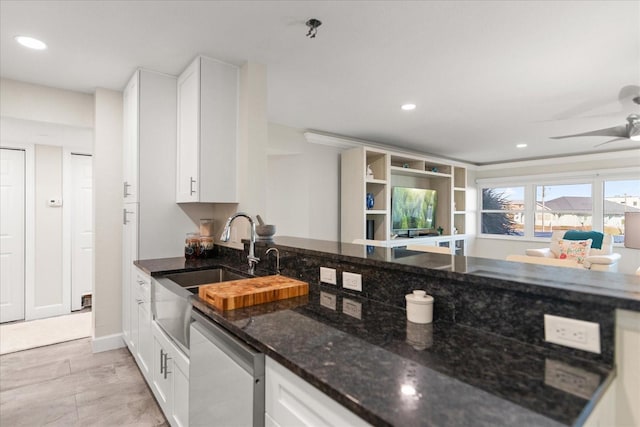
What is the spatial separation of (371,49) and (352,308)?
5.81ft

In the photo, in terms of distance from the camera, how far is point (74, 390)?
238 centimetres

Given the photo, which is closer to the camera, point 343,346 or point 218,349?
point 343,346

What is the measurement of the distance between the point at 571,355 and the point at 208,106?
2.49 metres

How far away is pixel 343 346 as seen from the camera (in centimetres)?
101

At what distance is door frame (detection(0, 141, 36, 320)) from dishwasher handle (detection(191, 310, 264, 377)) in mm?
3706

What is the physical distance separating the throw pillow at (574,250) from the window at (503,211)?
7.20ft

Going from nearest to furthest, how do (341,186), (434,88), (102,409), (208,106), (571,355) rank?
(571,355) < (102,409) < (208,106) < (434,88) < (341,186)

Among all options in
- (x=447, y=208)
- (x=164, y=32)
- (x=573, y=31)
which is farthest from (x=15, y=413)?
(x=447, y=208)

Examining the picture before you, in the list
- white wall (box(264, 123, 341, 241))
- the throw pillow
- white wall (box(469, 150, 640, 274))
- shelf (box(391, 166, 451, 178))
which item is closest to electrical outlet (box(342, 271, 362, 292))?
white wall (box(264, 123, 341, 241))

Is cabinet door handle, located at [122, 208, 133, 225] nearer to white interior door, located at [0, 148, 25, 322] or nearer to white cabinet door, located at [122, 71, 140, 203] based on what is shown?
white cabinet door, located at [122, 71, 140, 203]

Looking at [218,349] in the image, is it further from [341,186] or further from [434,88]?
[341,186]

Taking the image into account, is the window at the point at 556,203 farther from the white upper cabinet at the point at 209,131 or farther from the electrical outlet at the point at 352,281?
the white upper cabinet at the point at 209,131

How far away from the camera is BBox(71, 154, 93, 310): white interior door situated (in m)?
4.18

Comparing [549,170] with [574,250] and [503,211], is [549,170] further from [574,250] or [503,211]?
[574,250]
